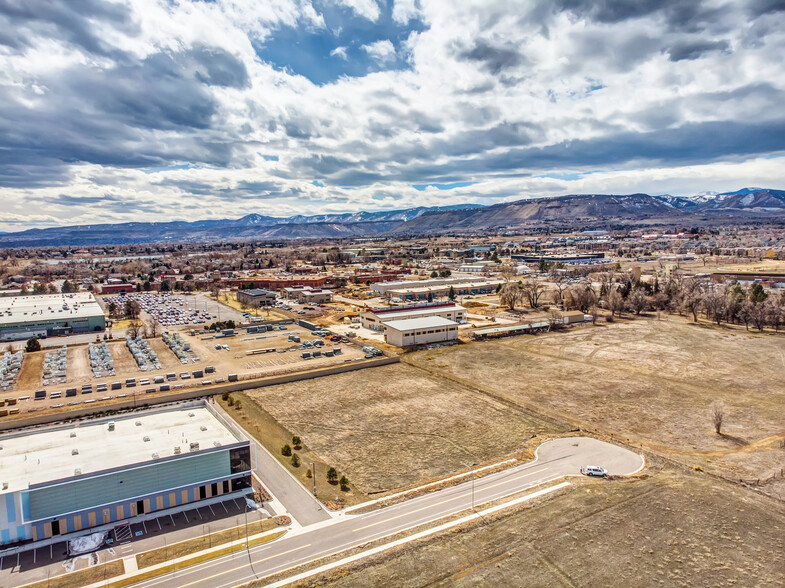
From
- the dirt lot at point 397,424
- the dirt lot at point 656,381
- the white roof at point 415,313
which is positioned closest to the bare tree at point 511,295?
the white roof at point 415,313

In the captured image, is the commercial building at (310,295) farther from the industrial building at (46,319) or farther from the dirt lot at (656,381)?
the dirt lot at (656,381)

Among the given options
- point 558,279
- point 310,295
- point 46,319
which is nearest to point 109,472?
point 46,319

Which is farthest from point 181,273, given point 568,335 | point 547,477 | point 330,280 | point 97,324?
point 547,477

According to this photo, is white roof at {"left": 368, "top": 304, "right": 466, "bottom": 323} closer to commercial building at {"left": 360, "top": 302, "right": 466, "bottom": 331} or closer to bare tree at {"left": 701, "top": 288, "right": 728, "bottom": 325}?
commercial building at {"left": 360, "top": 302, "right": 466, "bottom": 331}

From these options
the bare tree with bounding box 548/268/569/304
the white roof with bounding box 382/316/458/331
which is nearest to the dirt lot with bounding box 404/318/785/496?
the white roof with bounding box 382/316/458/331

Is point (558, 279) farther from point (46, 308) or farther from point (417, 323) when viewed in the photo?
point (46, 308)

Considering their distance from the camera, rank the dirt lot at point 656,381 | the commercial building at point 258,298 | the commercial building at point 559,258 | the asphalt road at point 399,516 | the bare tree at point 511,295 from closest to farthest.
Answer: the asphalt road at point 399,516 → the dirt lot at point 656,381 → the bare tree at point 511,295 → the commercial building at point 258,298 → the commercial building at point 559,258
